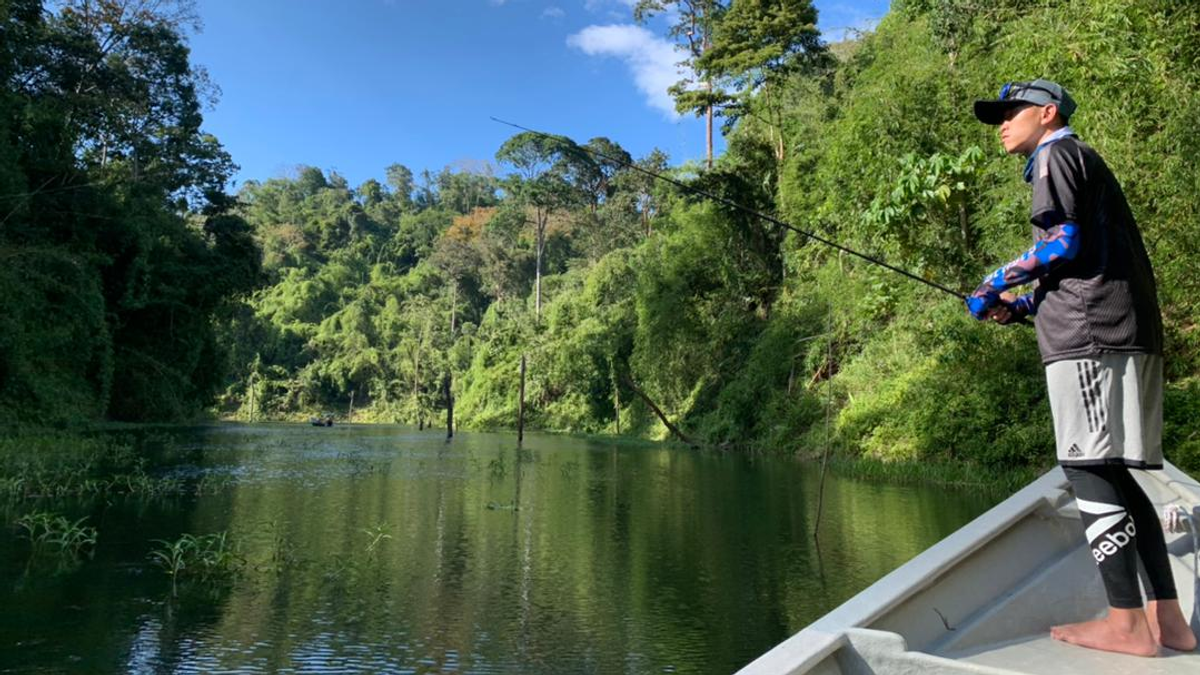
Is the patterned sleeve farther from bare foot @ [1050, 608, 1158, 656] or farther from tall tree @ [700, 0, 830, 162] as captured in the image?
tall tree @ [700, 0, 830, 162]

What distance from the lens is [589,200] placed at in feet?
140

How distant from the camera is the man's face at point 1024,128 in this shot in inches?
90.8

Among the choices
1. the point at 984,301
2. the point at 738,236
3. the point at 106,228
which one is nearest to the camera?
the point at 984,301

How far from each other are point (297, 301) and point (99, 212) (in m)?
35.3

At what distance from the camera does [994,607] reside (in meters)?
2.39

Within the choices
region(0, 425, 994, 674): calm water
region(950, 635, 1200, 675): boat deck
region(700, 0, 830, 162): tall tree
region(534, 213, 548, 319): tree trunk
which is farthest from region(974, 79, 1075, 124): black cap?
region(534, 213, 548, 319): tree trunk

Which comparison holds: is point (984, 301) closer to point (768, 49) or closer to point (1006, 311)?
point (1006, 311)

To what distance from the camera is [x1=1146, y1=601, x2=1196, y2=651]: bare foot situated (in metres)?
2.02

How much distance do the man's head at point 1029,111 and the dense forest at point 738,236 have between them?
1663 millimetres

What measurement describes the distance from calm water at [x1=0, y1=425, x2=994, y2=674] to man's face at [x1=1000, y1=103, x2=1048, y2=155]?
7.74ft

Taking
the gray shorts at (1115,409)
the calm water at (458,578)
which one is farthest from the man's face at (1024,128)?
the calm water at (458,578)

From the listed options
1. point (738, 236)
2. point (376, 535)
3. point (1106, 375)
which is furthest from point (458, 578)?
point (738, 236)

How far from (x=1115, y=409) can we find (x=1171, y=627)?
1.89 ft

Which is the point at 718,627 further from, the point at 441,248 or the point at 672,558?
the point at 441,248
